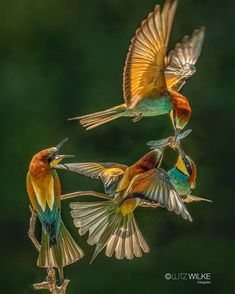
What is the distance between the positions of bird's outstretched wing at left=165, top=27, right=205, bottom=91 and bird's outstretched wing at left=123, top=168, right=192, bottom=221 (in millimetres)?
308

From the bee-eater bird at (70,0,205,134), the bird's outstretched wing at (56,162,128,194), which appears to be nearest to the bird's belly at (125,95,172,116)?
the bee-eater bird at (70,0,205,134)

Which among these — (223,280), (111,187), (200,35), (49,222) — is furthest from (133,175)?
(223,280)

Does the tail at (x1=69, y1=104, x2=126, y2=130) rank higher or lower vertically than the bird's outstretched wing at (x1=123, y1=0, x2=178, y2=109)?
lower

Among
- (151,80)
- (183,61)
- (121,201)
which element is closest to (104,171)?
(121,201)

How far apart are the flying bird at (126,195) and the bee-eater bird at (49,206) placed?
0.11 feet

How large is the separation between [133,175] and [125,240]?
0.12 metres

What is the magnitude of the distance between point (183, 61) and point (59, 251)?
52 cm

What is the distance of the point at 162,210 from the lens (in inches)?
101

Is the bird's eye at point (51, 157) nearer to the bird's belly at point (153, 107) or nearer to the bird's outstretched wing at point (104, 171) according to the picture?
the bird's outstretched wing at point (104, 171)

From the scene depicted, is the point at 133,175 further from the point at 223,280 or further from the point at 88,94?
the point at 223,280

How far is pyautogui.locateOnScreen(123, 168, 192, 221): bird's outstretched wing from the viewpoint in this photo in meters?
1.42

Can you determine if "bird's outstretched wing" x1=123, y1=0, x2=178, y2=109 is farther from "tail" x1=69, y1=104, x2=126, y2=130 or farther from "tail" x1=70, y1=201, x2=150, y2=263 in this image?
"tail" x1=70, y1=201, x2=150, y2=263

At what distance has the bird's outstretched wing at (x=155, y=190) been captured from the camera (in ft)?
4.66

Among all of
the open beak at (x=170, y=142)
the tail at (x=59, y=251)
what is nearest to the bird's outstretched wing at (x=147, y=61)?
the open beak at (x=170, y=142)
